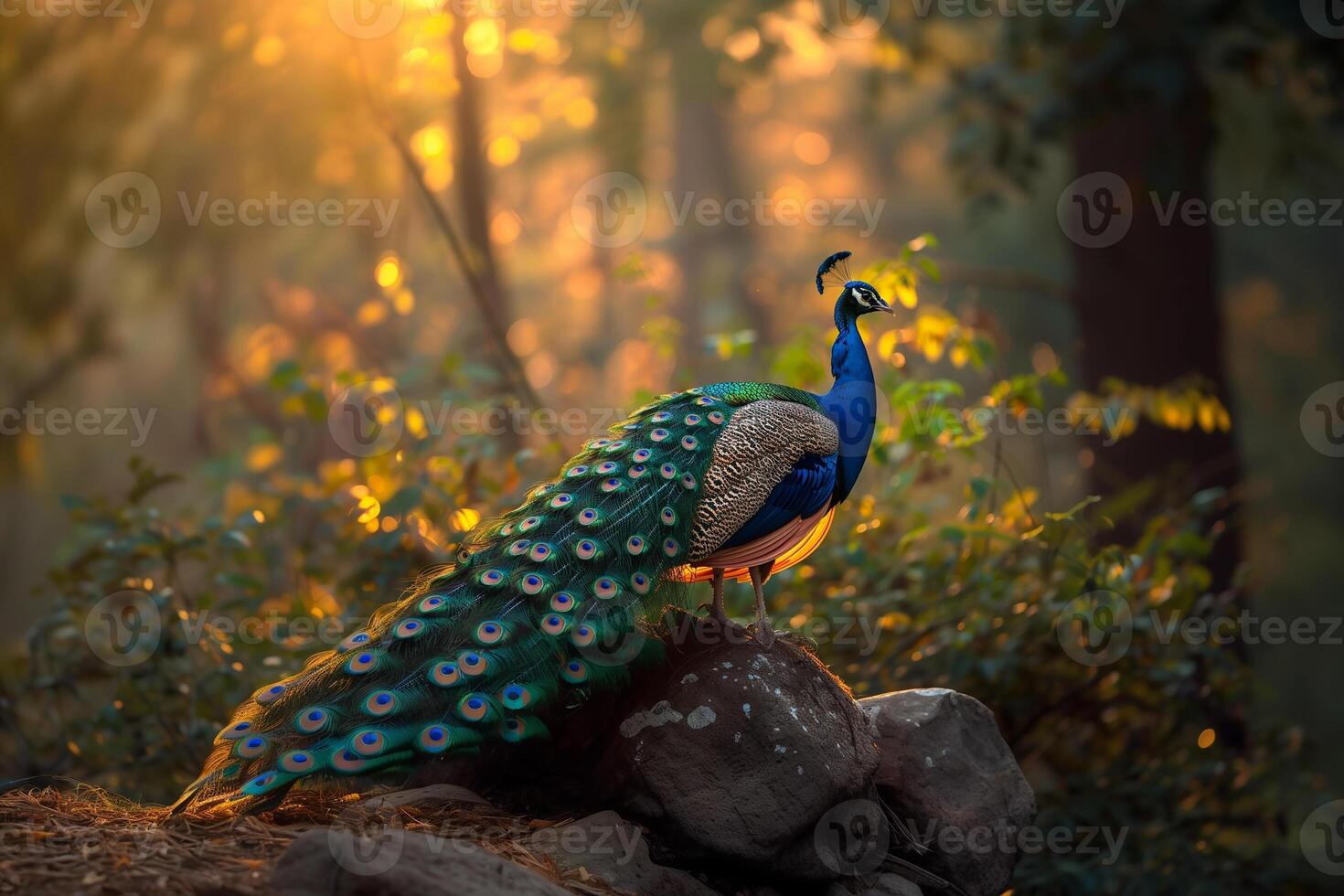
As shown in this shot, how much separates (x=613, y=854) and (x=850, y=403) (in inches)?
86.6

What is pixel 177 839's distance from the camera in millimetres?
3990

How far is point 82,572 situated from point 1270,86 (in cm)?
977

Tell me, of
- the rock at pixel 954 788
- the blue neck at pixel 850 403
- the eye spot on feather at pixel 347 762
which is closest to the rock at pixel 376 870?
the eye spot on feather at pixel 347 762

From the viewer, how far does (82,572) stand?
22.5 feet

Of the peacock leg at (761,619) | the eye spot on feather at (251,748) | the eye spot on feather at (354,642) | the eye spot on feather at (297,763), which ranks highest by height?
the eye spot on feather at (354,642)

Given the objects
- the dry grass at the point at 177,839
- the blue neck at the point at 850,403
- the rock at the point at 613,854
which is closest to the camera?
the dry grass at the point at 177,839

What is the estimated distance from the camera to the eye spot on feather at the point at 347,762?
385cm

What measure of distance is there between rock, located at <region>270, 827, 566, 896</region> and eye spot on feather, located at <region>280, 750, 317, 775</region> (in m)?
0.29

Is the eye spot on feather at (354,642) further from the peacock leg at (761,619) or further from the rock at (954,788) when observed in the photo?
the rock at (954,788)

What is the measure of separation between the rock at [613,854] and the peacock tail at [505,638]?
18.0 inches

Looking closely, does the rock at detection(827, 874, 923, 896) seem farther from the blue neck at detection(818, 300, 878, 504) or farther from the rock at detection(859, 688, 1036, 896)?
the blue neck at detection(818, 300, 878, 504)

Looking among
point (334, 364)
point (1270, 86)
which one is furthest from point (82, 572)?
point (1270, 86)

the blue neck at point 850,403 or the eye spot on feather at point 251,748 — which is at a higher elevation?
the blue neck at point 850,403

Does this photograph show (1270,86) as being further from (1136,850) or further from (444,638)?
(444,638)
